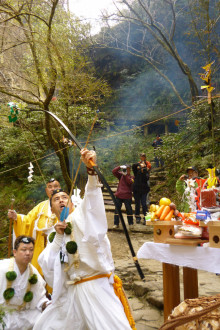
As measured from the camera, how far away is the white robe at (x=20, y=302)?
147 inches

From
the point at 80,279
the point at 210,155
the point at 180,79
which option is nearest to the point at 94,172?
the point at 80,279

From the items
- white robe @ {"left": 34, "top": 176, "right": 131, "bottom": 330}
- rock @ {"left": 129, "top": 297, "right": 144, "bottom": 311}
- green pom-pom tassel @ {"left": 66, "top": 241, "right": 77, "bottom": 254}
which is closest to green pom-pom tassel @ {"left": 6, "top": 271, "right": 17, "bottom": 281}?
white robe @ {"left": 34, "top": 176, "right": 131, "bottom": 330}

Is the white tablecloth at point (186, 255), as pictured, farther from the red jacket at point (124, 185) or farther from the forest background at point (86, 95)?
the red jacket at point (124, 185)

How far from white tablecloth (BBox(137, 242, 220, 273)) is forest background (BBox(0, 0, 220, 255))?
295cm

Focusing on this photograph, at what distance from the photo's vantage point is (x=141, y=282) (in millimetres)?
5473

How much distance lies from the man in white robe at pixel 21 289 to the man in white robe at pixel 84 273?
3.14ft

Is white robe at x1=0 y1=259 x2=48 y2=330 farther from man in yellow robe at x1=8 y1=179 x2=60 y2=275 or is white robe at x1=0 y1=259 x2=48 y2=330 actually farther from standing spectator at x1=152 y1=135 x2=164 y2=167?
standing spectator at x1=152 y1=135 x2=164 y2=167

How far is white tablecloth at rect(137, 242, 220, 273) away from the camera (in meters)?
2.96

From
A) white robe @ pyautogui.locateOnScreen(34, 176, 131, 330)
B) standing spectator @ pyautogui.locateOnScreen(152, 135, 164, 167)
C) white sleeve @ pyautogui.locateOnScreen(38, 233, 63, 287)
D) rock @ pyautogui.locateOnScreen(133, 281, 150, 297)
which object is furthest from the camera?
standing spectator @ pyautogui.locateOnScreen(152, 135, 164, 167)

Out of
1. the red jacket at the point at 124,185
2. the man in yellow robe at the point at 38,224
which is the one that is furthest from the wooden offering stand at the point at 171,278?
the red jacket at the point at 124,185

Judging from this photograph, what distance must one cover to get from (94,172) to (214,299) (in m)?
1.57

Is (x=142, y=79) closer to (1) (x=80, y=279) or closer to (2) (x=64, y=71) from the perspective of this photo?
(2) (x=64, y=71)

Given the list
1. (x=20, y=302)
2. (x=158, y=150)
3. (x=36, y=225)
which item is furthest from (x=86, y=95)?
(x=20, y=302)

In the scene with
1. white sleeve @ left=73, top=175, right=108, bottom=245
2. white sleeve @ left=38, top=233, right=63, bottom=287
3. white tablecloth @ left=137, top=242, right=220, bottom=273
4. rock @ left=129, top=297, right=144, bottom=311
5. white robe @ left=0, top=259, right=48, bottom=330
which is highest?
white sleeve @ left=73, top=175, right=108, bottom=245
